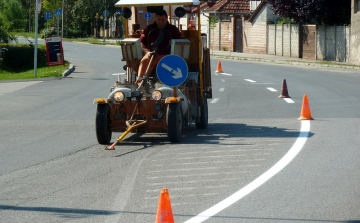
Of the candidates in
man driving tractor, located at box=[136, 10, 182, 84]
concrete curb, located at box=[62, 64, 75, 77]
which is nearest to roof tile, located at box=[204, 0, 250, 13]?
concrete curb, located at box=[62, 64, 75, 77]

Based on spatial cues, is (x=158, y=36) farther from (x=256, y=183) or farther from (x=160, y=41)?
(x=256, y=183)

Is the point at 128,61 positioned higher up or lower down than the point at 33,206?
higher up

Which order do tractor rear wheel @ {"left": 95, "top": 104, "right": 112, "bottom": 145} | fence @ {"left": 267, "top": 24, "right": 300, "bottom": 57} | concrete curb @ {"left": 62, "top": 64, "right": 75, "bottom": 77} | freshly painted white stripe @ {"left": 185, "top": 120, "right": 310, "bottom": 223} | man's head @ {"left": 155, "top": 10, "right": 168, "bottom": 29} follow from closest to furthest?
1. freshly painted white stripe @ {"left": 185, "top": 120, "right": 310, "bottom": 223}
2. tractor rear wheel @ {"left": 95, "top": 104, "right": 112, "bottom": 145}
3. man's head @ {"left": 155, "top": 10, "right": 168, "bottom": 29}
4. concrete curb @ {"left": 62, "top": 64, "right": 75, "bottom": 77}
5. fence @ {"left": 267, "top": 24, "right": 300, "bottom": 57}

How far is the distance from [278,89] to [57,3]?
7613 cm

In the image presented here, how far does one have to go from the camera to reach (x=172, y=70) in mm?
12211

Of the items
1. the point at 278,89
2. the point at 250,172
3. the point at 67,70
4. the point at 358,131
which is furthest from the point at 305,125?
the point at 67,70

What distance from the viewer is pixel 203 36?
14289mm

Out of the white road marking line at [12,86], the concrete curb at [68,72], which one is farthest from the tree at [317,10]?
the white road marking line at [12,86]

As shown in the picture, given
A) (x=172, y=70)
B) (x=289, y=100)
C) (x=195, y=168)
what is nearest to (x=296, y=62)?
(x=289, y=100)

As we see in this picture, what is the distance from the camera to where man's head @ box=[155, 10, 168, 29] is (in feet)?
43.1

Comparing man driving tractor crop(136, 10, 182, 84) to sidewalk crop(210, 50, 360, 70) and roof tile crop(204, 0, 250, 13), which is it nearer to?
sidewalk crop(210, 50, 360, 70)

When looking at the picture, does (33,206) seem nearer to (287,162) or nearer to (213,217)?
(213,217)

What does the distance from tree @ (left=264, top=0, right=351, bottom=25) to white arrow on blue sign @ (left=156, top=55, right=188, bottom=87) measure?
29.2 meters

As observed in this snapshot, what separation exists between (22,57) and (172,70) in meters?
31.6
